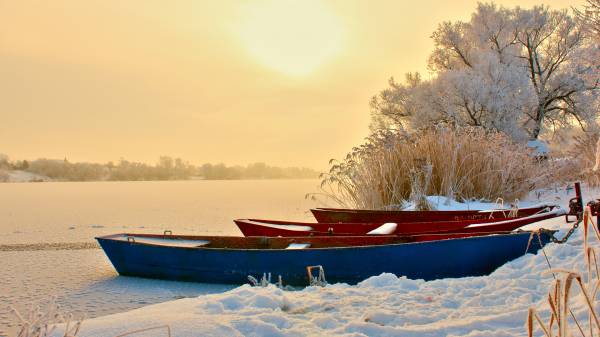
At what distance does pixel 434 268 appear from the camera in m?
5.28

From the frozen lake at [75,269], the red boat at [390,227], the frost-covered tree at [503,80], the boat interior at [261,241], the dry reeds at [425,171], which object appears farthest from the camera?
the frost-covered tree at [503,80]

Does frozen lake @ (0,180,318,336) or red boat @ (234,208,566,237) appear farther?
red boat @ (234,208,566,237)

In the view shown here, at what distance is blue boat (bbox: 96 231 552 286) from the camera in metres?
5.16

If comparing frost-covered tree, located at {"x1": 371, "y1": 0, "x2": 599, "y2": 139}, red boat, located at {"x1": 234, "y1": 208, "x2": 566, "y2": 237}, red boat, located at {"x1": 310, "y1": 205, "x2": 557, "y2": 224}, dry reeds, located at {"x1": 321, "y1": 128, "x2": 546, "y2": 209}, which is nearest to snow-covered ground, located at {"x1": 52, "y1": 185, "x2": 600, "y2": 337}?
red boat, located at {"x1": 234, "y1": 208, "x2": 566, "y2": 237}

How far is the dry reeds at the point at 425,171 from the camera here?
1055 centimetres

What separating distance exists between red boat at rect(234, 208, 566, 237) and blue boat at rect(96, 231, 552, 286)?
0.80 metres

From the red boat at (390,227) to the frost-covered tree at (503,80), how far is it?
54.7 feet

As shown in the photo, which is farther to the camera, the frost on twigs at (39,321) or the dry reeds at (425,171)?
the dry reeds at (425,171)

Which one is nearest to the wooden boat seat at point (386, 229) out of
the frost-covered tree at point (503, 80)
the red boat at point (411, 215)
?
the red boat at point (411, 215)

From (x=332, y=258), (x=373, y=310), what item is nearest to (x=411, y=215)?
(x=332, y=258)

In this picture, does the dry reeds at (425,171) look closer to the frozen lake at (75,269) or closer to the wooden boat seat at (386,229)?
the frozen lake at (75,269)

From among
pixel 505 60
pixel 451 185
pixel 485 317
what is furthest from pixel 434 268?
pixel 505 60

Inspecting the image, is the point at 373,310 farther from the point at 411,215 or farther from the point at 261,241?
the point at 411,215

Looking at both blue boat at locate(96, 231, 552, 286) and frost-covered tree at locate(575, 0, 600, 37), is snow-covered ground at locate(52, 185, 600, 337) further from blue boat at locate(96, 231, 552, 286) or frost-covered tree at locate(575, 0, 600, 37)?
frost-covered tree at locate(575, 0, 600, 37)
